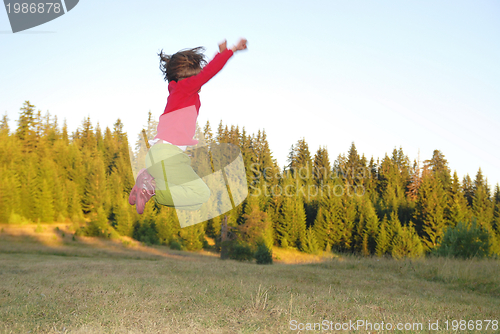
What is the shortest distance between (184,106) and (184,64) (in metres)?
0.36

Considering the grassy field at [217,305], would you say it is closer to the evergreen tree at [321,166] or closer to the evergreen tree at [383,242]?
the evergreen tree at [383,242]

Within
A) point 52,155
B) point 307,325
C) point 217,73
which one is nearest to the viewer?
point 217,73

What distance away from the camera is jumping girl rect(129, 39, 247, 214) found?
2844mm

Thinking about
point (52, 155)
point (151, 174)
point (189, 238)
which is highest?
point (52, 155)

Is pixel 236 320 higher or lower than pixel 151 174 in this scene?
lower

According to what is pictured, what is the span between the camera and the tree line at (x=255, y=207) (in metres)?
47.3

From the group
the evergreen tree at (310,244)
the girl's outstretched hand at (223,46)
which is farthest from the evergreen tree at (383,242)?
the girl's outstretched hand at (223,46)

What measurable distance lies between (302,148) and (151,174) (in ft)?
264

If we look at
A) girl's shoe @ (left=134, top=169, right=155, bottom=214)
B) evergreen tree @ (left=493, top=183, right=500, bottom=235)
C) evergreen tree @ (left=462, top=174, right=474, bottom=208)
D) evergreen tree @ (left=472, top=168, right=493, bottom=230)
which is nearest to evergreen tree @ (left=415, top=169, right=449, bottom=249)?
evergreen tree @ (left=472, top=168, right=493, bottom=230)

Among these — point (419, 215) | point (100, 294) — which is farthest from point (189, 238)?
point (100, 294)

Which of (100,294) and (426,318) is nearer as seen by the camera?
(426,318)

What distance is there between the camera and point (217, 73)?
2.76 m

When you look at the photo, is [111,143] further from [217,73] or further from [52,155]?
[217,73]

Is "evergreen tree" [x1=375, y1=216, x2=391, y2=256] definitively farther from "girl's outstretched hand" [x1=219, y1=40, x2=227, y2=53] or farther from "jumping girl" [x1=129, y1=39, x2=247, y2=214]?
"girl's outstretched hand" [x1=219, y1=40, x2=227, y2=53]
